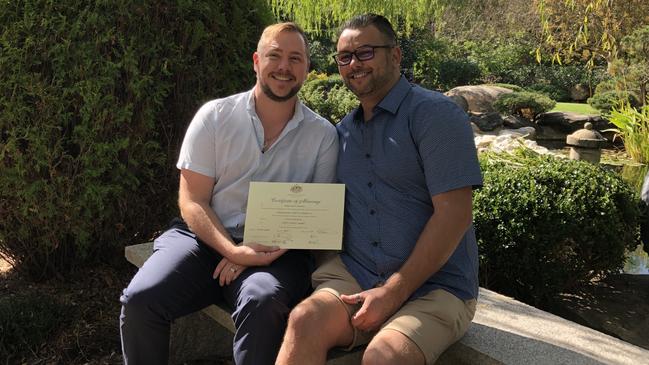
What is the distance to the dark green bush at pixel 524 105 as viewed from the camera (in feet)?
51.5

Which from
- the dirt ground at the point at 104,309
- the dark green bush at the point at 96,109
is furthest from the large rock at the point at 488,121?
the dark green bush at the point at 96,109

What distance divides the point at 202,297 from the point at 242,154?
2.23 feet

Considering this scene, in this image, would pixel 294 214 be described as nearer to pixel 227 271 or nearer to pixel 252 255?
pixel 252 255

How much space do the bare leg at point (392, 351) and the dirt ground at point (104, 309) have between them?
5.50 feet

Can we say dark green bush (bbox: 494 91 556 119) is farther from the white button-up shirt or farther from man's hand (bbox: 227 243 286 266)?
man's hand (bbox: 227 243 286 266)

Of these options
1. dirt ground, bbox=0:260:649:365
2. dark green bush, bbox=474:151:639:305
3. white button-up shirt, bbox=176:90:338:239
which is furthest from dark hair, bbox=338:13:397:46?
dirt ground, bbox=0:260:649:365

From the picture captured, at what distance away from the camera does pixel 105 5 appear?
11.4 feet

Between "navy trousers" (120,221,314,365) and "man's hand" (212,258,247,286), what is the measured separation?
0.03 meters

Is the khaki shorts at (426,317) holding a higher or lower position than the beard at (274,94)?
lower

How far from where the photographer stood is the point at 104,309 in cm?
379

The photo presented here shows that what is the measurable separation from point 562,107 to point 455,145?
759 inches

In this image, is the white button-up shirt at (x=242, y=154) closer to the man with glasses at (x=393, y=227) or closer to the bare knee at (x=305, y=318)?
the man with glasses at (x=393, y=227)

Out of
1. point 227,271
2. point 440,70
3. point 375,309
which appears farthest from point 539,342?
point 440,70

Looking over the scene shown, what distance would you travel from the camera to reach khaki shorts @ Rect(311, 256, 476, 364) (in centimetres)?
214
